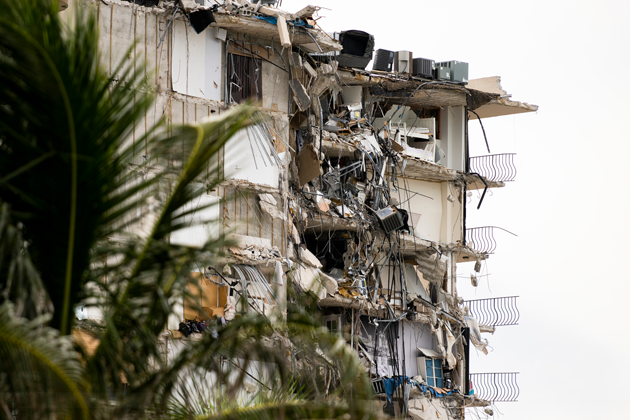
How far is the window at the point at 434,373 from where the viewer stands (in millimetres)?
27861

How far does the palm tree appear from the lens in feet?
17.3

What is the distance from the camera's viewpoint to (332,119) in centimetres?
2609

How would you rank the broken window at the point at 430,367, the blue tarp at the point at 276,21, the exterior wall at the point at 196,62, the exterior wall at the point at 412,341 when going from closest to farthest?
the exterior wall at the point at 196,62 → the blue tarp at the point at 276,21 → the exterior wall at the point at 412,341 → the broken window at the point at 430,367

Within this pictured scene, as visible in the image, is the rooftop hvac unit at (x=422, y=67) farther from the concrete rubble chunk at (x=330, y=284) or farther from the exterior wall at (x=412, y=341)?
the concrete rubble chunk at (x=330, y=284)


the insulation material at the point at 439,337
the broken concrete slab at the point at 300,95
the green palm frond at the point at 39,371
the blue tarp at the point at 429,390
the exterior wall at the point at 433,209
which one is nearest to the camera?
the green palm frond at the point at 39,371

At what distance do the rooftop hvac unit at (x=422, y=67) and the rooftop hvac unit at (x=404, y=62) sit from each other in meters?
0.16

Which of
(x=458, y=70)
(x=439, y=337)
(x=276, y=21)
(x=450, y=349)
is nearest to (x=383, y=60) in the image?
(x=458, y=70)

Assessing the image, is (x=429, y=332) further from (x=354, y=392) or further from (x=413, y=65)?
(x=354, y=392)

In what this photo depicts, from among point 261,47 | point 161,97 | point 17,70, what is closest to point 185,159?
point 17,70

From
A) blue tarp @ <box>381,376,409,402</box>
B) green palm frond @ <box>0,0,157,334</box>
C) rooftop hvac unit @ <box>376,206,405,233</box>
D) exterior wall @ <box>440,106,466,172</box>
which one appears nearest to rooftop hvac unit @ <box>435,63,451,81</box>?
exterior wall @ <box>440,106,466,172</box>

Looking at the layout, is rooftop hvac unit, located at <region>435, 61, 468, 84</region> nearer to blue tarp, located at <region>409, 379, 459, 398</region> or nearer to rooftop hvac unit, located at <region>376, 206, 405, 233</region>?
rooftop hvac unit, located at <region>376, 206, 405, 233</region>

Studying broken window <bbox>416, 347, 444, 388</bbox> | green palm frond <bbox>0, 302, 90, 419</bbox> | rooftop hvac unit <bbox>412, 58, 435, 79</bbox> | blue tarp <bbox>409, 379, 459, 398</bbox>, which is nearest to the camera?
green palm frond <bbox>0, 302, 90, 419</bbox>

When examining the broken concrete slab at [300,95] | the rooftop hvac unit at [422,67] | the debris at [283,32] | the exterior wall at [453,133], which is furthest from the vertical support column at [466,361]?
the debris at [283,32]

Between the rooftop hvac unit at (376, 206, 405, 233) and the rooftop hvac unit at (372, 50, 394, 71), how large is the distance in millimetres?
5017
